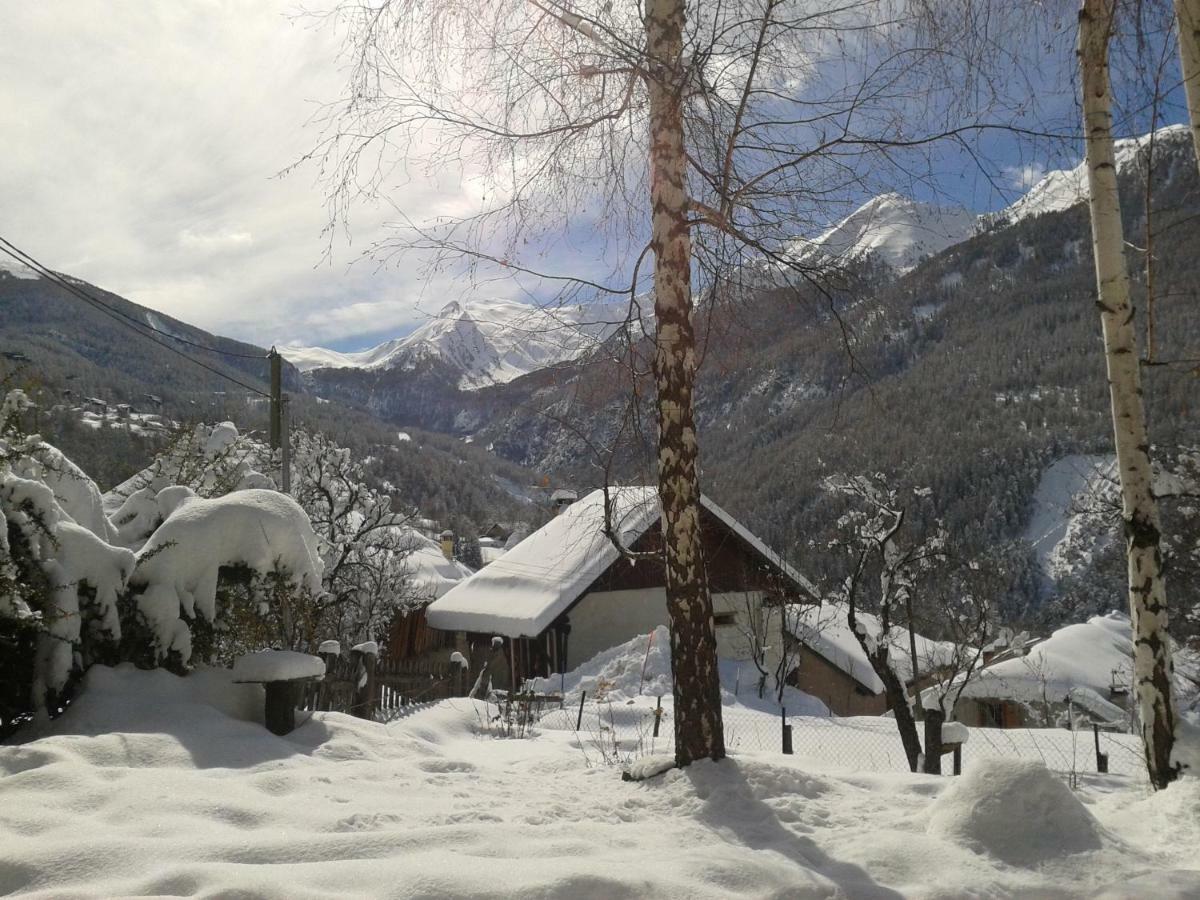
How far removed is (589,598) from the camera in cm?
2117

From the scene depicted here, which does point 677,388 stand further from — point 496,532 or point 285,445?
point 496,532

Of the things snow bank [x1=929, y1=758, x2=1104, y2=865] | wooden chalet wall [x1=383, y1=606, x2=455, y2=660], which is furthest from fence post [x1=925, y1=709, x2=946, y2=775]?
wooden chalet wall [x1=383, y1=606, x2=455, y2=660]

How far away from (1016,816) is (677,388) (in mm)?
2923

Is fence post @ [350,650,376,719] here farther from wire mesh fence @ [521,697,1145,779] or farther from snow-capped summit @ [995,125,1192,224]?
snow-capped summit @ [995,125,1192,224]

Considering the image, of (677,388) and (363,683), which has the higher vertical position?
(677,388)

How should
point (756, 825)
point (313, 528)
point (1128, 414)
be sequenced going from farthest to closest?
1. point (313, 528)
2. point (1128, 414)
3. point (756, 825)

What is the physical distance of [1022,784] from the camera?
148 inches

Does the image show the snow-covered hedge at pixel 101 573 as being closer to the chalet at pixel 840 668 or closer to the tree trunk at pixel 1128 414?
the tree trunk at pixel 1128 414

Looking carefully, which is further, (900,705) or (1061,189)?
(900,705)

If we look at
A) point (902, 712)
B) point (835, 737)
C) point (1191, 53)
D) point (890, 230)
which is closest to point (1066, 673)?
point (835, 737)

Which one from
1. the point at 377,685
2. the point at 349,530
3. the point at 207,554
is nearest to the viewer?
the point at 207,554

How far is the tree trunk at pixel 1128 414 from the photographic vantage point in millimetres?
4539

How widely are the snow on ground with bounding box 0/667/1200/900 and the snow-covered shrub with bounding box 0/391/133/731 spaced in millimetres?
395

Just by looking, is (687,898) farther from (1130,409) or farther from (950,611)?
(950,611)
